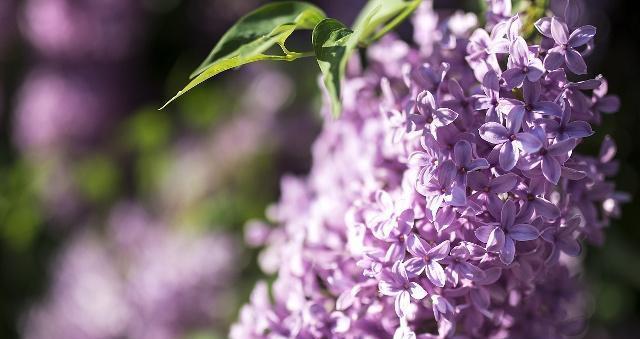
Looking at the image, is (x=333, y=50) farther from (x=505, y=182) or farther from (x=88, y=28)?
(x=88, y=28)

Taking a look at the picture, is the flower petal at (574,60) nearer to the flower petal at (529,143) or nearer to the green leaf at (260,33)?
the flower petal at (529,143)

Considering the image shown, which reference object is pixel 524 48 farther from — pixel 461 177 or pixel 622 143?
pixel 622 143

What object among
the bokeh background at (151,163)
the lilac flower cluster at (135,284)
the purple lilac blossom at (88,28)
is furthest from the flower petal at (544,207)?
the purple lilac blossom at (88,28)

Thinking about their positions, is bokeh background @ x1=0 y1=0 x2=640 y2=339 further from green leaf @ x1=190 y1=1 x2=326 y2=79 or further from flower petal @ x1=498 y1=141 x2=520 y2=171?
flower petal @ x1=498 y1=141 x2=520 y2=171

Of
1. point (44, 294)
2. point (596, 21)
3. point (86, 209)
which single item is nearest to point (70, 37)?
point (86, 209)

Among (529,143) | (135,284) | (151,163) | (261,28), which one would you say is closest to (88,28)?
(151,163)

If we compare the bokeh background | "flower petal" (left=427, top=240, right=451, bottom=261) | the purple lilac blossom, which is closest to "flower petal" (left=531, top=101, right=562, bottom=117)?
"flower petal" (left=427, top=240, right=451, bottom=261)
